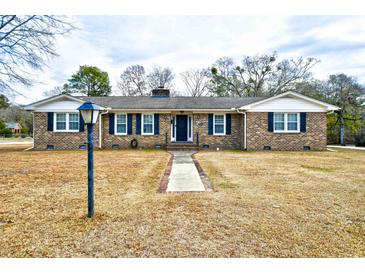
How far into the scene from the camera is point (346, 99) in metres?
17.9

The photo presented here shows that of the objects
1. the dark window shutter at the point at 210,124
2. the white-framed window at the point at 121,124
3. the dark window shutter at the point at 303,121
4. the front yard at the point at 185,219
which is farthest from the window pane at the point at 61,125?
the dark window shutter at the point at 303,121

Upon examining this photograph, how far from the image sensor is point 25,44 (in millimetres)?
10344

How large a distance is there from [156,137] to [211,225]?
1108 centimetres

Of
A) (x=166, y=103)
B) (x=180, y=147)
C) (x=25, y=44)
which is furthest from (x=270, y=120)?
(x=25, y=44)

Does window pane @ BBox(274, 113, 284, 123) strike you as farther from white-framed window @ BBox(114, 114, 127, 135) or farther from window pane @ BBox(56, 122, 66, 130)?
window pane @ BBox(56, 122, 66, 130)

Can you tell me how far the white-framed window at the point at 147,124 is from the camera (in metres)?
13.7

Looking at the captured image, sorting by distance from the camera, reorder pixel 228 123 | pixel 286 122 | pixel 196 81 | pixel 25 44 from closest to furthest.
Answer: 1. pixel 25 44
2. pixel 286 122
3. pixel 228 123
4. pixel 196 81

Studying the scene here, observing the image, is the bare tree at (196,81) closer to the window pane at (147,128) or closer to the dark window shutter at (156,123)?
the dark window shutter at (156,123)

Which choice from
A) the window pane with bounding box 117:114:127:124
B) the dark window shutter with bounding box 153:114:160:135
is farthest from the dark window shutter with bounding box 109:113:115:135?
the dark window shutter with bounding box 153:114:160:135

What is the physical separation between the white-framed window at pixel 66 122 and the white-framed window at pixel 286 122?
12556mm

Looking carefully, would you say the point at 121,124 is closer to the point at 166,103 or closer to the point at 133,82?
the point at 166,103

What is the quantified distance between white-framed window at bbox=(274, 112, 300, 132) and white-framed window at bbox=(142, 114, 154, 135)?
7.81m

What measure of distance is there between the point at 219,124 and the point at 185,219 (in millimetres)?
11218
